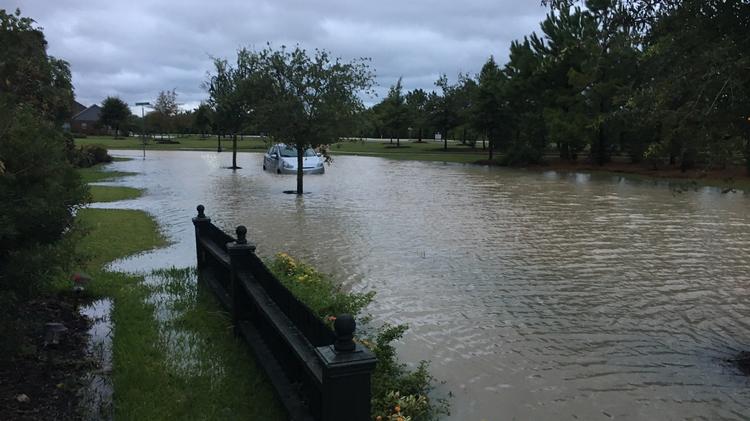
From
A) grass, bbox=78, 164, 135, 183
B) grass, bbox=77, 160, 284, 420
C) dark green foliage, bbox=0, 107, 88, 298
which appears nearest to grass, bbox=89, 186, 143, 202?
A: grass, bbox=78, 164, 135, 183

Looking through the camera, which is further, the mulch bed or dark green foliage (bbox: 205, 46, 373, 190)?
dark green foliage (bbox: 205, 46, 373, 190)

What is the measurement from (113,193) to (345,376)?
16.7 metres

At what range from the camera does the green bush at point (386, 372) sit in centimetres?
395

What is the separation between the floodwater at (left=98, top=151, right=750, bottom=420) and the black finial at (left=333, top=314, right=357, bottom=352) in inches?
65.0

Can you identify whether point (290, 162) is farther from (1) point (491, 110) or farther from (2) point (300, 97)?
(1) point (491, 110)

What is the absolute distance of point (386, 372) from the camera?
4496 millimetres

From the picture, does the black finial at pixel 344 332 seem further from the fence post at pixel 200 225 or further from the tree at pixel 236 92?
the tree at pixel 236 92

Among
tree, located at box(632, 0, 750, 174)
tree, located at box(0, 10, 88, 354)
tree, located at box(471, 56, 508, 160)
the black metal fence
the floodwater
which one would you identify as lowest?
the floodwater

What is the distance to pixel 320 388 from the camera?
10.0 feet

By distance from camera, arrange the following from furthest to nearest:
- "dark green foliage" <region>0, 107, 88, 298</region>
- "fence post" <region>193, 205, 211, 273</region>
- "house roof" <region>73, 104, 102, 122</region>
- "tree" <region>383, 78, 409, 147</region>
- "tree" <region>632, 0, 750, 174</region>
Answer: "house roof" <region>73, 104, 102, 122</region> < "tree" <region>383, 78, 409, 147</region> < "fence post" <region>193, 205, 211, 273</region> < "tree" <region>632, 0, 750, 174</region> < "dark green foliage" <region>0, 107, 88, 298</region>

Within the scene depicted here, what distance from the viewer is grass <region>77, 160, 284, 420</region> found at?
3910 mm

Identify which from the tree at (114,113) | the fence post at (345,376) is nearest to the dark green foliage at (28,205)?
the fence post at (345,376)

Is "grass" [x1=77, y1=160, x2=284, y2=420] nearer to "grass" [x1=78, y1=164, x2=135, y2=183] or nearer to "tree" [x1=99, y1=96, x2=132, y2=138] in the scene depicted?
"grass" [x1=78, y1=164, x2=135, y2=183]

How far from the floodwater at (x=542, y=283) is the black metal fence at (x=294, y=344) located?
1.29m
